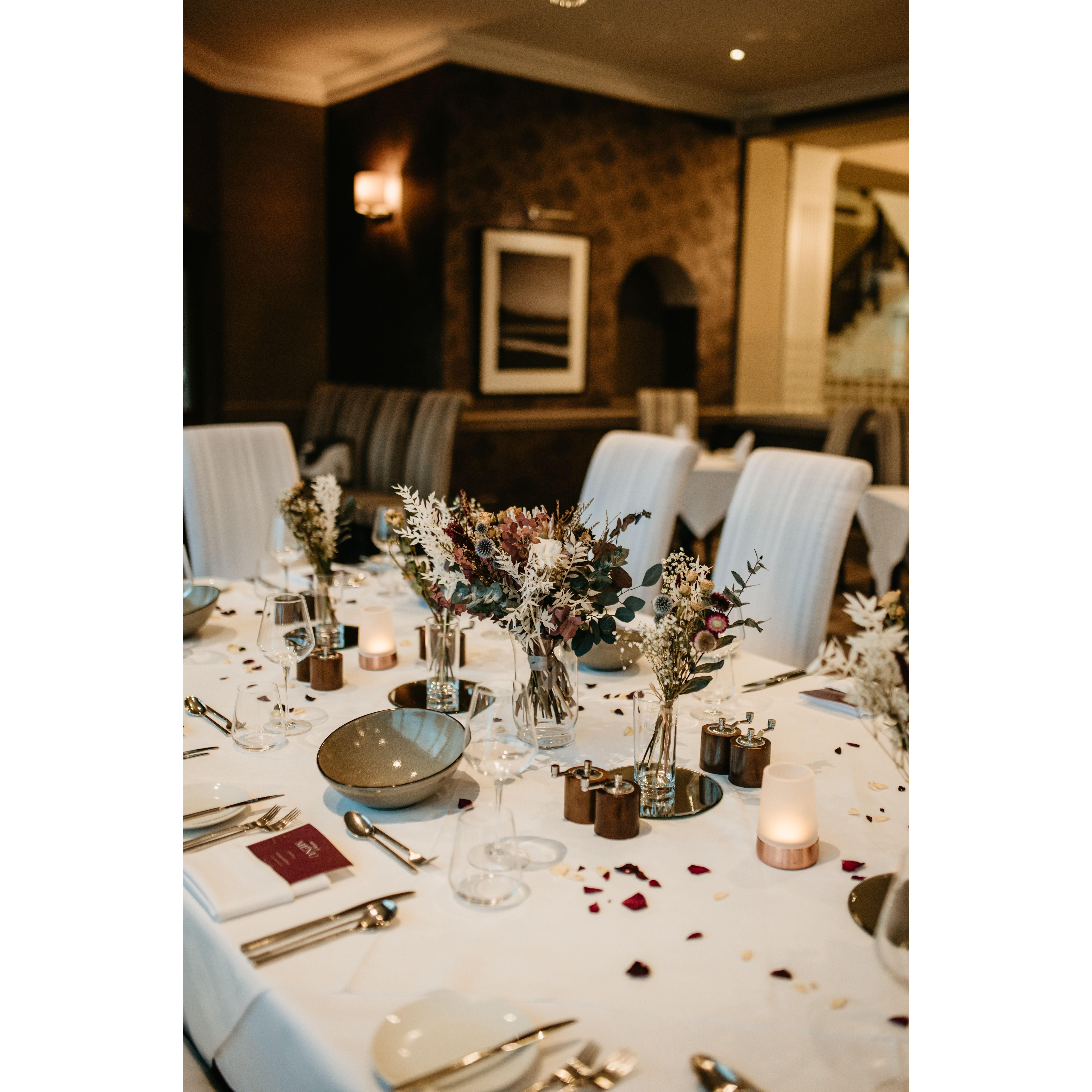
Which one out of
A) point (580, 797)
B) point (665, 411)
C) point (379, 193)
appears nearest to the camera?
point (580, 797)

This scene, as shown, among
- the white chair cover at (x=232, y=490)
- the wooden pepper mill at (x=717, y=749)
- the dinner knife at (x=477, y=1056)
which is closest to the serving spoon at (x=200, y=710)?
the wooden pepper mill at (x=717, y=749)

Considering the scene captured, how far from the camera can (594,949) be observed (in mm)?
1027

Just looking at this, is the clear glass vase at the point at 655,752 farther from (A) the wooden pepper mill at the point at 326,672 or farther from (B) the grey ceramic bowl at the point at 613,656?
(A) the wooden pepper mill at the point at 326,672

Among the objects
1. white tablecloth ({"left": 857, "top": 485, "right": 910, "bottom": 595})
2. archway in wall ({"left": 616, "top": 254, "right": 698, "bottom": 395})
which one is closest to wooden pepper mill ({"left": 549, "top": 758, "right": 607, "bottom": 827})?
white tablecloth ({"left": 857, "top": 485, "right": 910, "bottom": 595})

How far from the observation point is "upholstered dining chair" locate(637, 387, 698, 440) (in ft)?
21.2

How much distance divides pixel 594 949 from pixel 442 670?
737 mm

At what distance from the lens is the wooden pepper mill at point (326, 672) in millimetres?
1757

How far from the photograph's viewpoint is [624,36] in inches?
210

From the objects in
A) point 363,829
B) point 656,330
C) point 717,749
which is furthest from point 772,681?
point 656,330

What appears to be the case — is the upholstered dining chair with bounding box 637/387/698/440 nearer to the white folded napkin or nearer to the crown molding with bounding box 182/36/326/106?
the crown molding with bounding box 182/36/326/106

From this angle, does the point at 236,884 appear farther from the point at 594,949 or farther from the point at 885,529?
the point at 885,529
